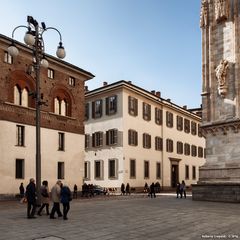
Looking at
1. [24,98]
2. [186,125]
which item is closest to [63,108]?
[24,98]

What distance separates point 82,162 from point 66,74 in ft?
28.6

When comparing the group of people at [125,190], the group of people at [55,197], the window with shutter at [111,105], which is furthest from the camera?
the window with shutter at [111,105]

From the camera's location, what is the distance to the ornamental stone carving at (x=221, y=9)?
26.0 m

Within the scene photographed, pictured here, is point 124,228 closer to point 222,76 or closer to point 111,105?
point 222,76

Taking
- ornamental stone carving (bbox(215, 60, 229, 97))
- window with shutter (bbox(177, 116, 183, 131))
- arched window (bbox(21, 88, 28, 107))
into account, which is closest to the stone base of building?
ornamental stone carving (bbox(215, 60, 229, 97))

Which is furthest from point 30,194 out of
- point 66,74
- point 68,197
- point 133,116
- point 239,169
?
point 133,116

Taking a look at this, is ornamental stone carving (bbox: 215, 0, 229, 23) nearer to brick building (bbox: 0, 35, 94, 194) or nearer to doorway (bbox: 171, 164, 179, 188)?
brick building (bbox: 0, 35, 94, 194)

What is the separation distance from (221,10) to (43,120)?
17.0 meters

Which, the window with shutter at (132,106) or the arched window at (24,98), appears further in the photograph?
Answer: the window with shutter at (132,106)

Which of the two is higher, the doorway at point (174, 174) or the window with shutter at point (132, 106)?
the window with shutter at point (132, 106)

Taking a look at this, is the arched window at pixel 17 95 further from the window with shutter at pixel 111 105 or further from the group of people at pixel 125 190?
the window with shutter at pixel 111 105

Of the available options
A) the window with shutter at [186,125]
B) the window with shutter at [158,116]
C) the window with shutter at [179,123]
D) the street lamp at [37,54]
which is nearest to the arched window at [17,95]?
the street lamp at [37,54]

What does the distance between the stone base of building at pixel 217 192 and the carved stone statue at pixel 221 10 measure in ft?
37.2

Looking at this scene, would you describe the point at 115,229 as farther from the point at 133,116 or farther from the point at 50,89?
the point at 133,116
